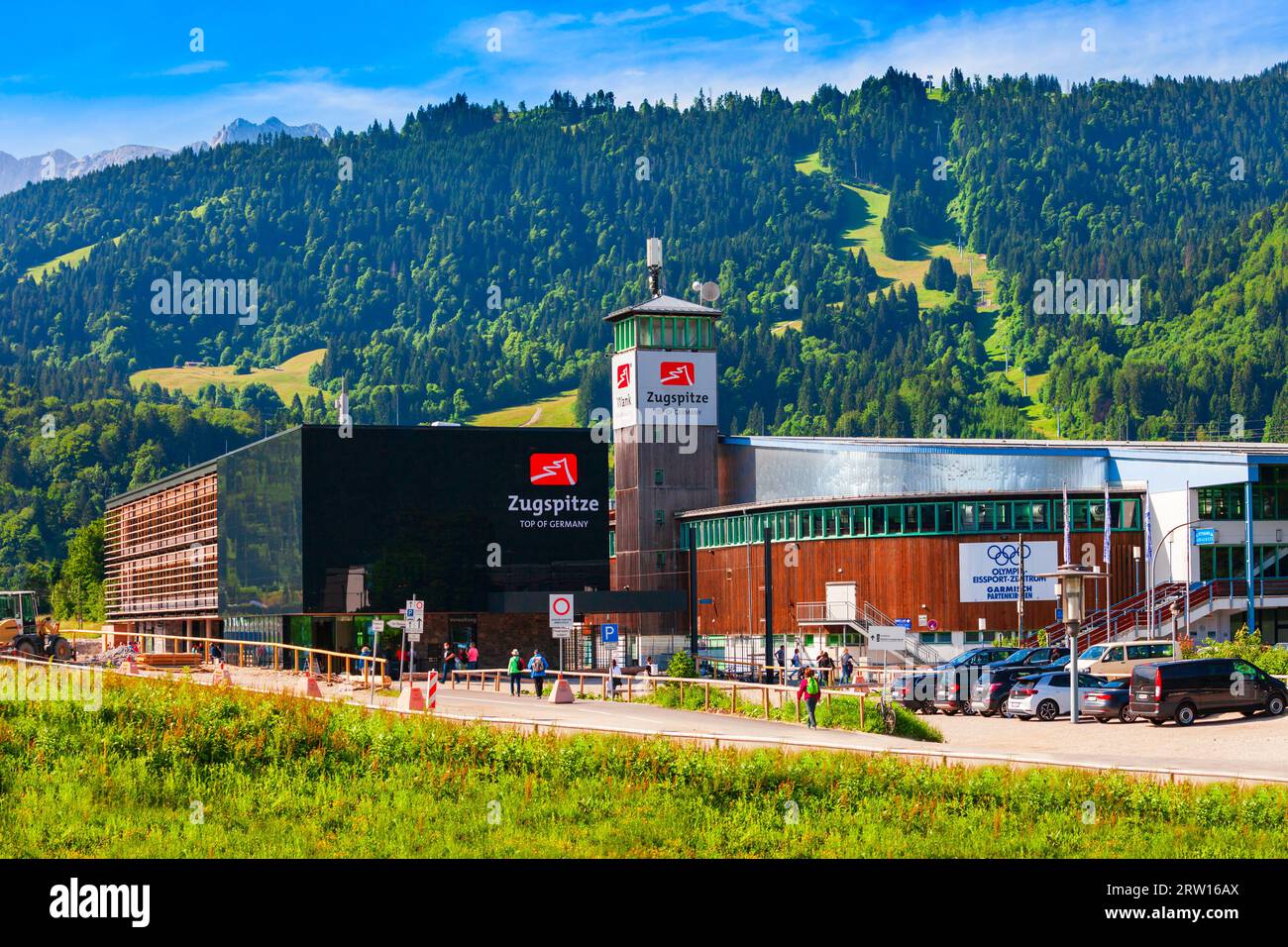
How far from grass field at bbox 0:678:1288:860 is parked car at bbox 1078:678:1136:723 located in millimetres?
17021

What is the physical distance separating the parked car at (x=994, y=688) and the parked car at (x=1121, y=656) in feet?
7.54

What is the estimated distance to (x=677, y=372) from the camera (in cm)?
10538

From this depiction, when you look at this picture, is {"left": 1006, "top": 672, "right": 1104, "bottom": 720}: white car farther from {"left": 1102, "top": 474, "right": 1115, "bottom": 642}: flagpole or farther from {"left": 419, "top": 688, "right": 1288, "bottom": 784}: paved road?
{"left": 1102, "top": 474, "right": 1115, "bottom": 642}: flagpole

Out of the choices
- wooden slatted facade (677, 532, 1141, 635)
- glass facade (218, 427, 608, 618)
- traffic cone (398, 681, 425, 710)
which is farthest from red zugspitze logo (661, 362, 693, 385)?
traffic cone (398, 681, 425, 710)

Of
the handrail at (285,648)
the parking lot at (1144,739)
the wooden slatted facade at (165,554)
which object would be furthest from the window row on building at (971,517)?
the wooden slatted facade at (165,554)

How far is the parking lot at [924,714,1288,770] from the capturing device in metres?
37.9

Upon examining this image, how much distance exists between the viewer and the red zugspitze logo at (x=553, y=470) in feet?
291

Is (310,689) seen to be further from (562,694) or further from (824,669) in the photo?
(824,669)

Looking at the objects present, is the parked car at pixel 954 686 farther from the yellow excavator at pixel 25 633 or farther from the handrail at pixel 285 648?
the yellow excavator at pixel 25 633
